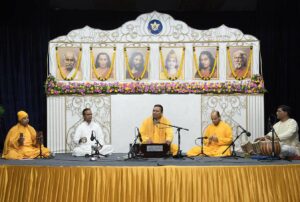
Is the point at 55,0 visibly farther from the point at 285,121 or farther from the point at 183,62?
the point at 285,121

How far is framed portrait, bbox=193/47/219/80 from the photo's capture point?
10547mm

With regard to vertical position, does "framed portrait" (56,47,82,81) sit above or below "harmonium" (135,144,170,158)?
above

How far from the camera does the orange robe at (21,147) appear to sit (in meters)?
8.70

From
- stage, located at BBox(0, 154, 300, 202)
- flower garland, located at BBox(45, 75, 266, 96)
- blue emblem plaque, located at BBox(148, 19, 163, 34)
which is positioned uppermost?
blue emblem plaque, located at BBox(148, 19, 163, 34)

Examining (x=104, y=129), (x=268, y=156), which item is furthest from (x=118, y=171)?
(x=104, y=129)

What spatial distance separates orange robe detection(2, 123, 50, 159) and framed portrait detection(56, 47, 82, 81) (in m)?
1.77

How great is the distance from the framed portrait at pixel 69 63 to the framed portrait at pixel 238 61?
11.5ft

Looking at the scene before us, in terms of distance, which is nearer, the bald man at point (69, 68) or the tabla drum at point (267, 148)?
the tabla drum at point (267, 148)

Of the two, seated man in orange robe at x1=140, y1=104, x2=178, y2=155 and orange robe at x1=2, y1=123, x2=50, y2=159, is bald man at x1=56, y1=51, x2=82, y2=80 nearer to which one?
orange robe at x1=2, y1=123, x2=50, y2=159

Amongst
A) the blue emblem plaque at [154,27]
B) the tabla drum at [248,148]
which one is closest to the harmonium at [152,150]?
the tabla drum at [248,148]

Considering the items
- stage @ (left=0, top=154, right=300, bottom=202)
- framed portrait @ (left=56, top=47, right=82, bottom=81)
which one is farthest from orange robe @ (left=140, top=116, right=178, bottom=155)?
stage @ (left=0, top=154, right=300, bottom=202)

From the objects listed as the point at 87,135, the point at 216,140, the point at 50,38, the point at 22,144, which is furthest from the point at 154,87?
the point at 22,144

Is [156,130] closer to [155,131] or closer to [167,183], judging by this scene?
[155,131]

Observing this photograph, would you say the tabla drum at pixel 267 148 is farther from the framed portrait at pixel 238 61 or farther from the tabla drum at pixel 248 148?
the framed portrait at pixel 238 61
